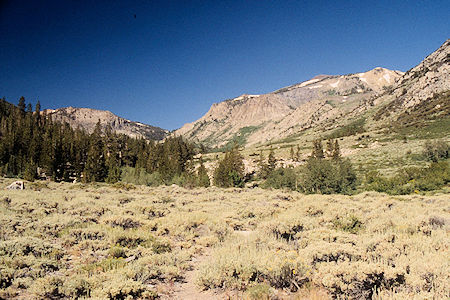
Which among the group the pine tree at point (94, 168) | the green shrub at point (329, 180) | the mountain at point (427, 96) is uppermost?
the mountain at point (427, 96)

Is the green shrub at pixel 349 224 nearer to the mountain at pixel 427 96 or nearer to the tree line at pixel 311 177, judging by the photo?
the tree line at pixel 311 177

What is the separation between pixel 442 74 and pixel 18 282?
17935 centimetres

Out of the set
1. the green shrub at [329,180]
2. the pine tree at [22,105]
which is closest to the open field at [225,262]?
the green shrub at [329,180]

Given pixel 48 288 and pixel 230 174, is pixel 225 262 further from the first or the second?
pixel 230 174

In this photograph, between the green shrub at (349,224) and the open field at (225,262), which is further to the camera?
the green shrub at (349,224)

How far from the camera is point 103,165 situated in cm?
6334

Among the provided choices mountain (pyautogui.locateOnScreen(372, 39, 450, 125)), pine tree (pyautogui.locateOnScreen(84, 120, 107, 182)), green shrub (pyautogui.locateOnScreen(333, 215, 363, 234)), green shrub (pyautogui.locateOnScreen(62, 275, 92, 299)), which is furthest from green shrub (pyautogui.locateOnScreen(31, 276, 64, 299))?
mountain (pyautogui.locateOnScreen(372, 39, 450, 125))

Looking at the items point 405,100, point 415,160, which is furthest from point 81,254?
point 405,100

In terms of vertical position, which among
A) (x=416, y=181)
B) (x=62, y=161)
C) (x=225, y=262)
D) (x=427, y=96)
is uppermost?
(x=427, y=96)

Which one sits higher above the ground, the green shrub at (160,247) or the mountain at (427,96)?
the mountain at (427,96)

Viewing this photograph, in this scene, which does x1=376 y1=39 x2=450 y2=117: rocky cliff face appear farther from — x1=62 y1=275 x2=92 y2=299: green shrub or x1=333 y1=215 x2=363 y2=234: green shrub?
x1=62 y1=275 x2=92 y2=299: green shrub

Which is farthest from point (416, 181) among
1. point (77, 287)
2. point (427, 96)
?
point (427, 96)

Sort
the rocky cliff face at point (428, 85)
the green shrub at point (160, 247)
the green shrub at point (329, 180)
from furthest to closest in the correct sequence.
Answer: the rocky cliff face at point (428, 85) < the green shrub at point (329, 180) < the green shrub at point (160, 247)

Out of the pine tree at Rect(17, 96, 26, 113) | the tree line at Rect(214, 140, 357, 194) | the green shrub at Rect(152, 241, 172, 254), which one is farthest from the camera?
the pine tree at Rect(17, 96, 26, 113)
